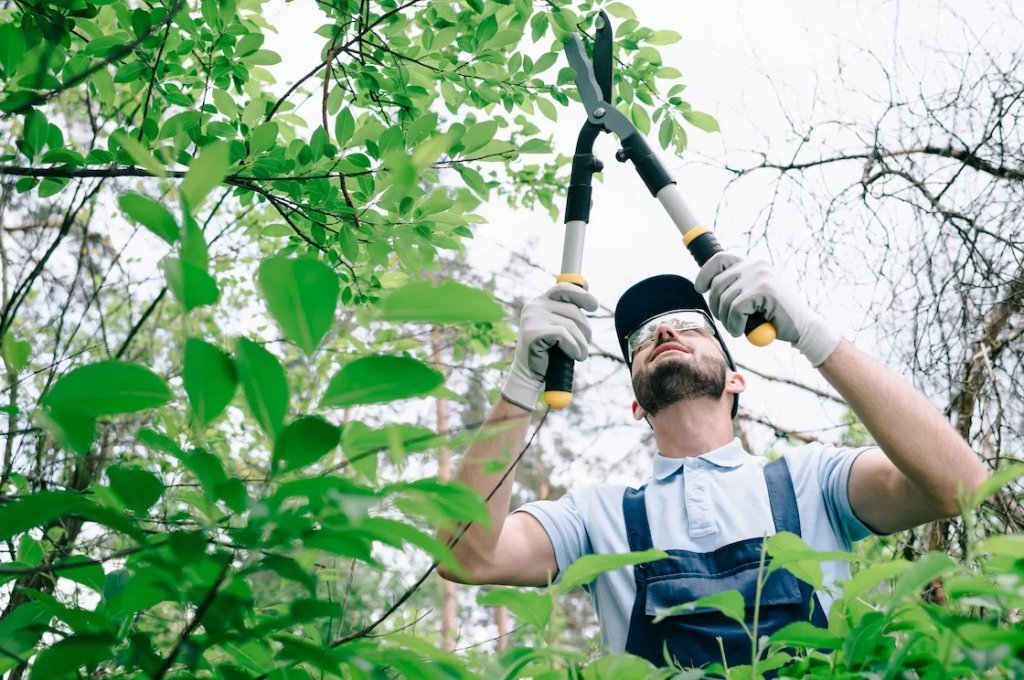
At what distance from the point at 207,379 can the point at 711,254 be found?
177 cm

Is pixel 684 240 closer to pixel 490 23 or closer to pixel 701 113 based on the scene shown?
pixel 701 113

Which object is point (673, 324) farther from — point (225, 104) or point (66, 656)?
point (66, 656)

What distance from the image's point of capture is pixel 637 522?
2.51m

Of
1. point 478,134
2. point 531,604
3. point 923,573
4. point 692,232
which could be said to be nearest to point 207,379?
point 531,604

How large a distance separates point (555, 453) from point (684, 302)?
12931 millimetres

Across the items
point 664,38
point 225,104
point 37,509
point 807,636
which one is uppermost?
point 664,38

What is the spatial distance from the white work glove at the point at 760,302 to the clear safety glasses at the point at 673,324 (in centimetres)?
88

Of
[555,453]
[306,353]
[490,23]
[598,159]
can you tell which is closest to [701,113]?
[598,159]

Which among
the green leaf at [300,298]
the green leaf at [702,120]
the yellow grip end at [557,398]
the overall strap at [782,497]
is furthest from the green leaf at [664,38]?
the green leaf at [300,298]

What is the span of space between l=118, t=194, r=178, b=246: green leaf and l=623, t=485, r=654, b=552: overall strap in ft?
6.82

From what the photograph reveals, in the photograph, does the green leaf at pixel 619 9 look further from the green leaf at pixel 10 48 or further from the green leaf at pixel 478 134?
the green leaf at pixel 10 48

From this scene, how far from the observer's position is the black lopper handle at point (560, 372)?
6.34 feet

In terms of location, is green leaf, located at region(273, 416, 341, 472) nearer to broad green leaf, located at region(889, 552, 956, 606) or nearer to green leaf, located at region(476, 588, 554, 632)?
green leaf, located at region(476, 588, 554, 632)

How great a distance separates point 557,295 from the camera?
210cm
